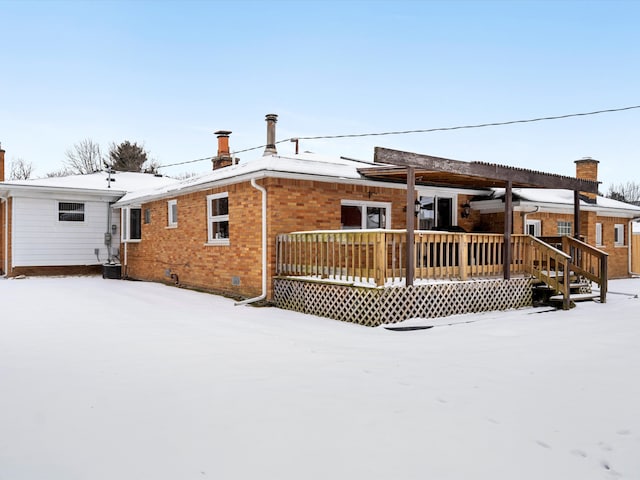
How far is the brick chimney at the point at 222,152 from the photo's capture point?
16609 mm

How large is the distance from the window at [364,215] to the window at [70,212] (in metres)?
11.3

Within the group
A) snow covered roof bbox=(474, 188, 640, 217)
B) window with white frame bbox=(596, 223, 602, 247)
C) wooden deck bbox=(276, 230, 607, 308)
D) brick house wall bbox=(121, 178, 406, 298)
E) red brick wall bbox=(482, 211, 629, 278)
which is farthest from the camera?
window with white frame bbox=(596, 223, 602, 247)

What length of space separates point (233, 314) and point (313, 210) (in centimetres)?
299

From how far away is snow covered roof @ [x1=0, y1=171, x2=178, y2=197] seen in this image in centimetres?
1681

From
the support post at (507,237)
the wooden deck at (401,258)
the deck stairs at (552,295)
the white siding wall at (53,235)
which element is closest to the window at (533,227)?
the wooden deck at (401,258)

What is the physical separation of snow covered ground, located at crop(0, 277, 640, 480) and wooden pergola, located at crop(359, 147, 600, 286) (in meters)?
2.27

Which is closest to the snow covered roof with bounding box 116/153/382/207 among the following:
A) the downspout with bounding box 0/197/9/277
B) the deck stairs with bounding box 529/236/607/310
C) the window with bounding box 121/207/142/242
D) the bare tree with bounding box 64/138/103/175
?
the deck stairs with bounding box 529/236/607/310

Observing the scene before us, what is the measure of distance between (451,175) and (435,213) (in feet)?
9.76

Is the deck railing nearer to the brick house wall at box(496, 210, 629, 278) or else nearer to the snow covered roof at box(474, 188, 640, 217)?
the snow covered roof at box(474, 188, 640, 217)

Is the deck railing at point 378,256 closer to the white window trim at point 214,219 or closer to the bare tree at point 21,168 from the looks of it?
the white window trim at point 214,219

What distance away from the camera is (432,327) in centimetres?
785

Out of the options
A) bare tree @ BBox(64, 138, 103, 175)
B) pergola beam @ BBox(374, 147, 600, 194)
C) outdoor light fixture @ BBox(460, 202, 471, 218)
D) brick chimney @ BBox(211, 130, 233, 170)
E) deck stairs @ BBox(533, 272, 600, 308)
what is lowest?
deck stairs @ BBox(533, 272, 600, 308)

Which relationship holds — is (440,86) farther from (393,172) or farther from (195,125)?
(195,125)

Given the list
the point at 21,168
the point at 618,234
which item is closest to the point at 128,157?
the point at 21,168
